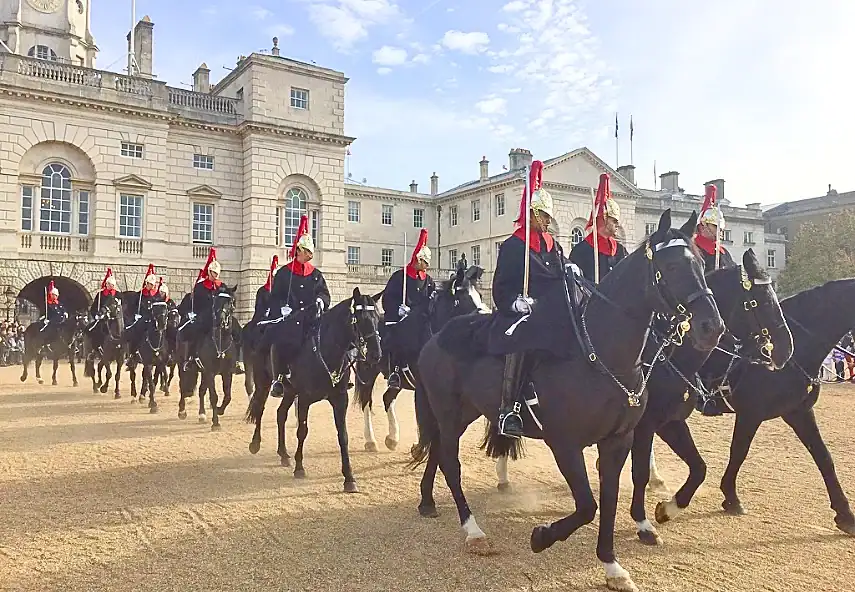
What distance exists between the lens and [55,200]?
30.0 metres

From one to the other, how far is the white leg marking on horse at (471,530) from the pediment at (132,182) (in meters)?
29.8

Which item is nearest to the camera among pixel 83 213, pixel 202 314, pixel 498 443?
pixel 498 443

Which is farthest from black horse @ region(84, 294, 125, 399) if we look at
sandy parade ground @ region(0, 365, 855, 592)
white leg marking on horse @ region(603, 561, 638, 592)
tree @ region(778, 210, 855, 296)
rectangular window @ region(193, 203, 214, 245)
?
tree @ region(778, 210, 855, 296)

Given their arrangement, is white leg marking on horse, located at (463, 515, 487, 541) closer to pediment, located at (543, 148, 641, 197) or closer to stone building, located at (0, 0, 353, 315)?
stone building, located at (0, 0, 353, 315)

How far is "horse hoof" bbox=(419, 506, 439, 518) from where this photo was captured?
272 inches

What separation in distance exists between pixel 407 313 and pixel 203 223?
2623 centimetres

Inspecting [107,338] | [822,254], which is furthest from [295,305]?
[822,254]

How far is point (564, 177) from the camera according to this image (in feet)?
157

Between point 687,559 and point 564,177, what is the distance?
44346 mm

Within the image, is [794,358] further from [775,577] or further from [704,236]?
[775,577]

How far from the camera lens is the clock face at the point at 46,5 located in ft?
139

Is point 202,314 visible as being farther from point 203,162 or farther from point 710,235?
point 203,162

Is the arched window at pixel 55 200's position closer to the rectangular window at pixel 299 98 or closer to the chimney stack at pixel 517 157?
the rectangular window at pixel 299 98

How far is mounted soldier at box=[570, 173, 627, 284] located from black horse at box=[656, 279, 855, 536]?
58.6 inches
